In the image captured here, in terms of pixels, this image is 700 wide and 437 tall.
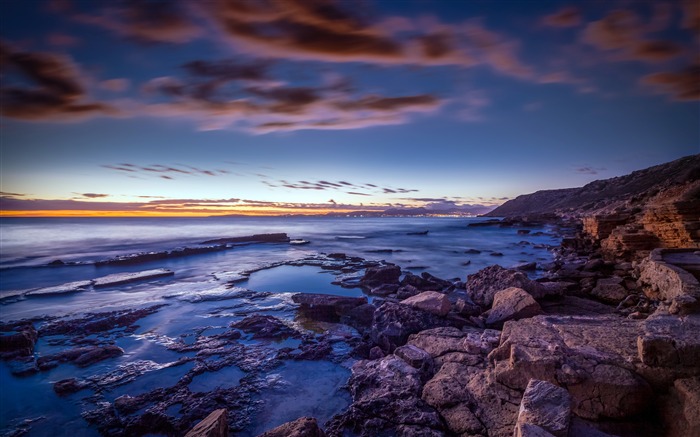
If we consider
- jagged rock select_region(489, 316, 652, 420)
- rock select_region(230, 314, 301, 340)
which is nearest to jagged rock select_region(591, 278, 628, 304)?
jagged rock select_region(489, 316, 652, 420)

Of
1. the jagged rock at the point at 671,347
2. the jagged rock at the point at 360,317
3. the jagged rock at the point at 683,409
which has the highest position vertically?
the jagged rock at the point at 671,347

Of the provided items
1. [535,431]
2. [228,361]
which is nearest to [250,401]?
[228,361]

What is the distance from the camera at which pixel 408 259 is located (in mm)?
24719

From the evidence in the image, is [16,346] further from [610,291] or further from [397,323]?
[610,291]

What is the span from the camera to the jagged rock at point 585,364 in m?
3.43

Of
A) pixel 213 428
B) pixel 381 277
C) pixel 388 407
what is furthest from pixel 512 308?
pixel 381 277

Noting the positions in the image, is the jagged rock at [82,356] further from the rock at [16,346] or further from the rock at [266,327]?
the rock at [266,327]

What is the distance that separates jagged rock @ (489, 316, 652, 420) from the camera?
3.43 meters

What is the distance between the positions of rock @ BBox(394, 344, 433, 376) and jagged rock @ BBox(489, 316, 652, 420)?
3.78ft

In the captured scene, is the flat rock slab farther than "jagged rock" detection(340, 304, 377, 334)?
Yes

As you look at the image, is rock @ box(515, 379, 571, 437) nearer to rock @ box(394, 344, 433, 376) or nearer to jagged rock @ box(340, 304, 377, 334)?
rock @ box(394, 344, 433, 376)

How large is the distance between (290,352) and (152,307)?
7.31m

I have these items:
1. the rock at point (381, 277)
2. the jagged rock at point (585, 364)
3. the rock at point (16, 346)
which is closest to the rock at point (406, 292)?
the rock at point (381, 277)

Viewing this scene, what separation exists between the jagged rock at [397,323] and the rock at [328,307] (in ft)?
6.17
